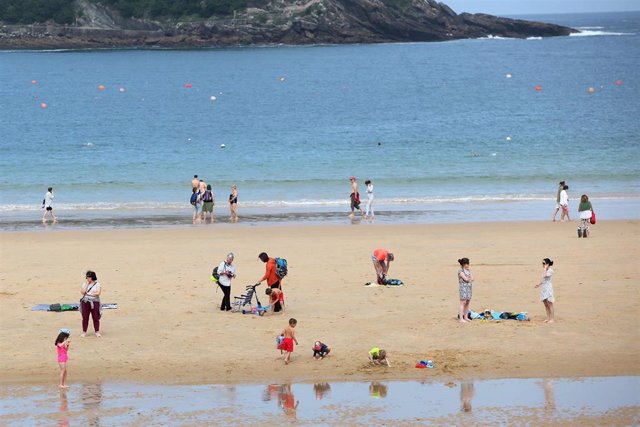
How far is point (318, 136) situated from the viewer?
202ft

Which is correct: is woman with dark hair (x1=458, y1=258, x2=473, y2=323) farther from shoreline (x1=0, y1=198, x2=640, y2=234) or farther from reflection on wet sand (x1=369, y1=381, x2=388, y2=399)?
shoreline (x1=0, y1=198, x2=640, y2=234)

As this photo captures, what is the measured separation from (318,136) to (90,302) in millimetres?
43858

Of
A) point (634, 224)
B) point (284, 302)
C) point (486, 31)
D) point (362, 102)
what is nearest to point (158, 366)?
point (284, 302)

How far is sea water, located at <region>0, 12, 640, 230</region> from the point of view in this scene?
3878 centimetres

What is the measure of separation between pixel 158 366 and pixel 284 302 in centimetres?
445

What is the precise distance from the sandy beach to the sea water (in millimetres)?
6387

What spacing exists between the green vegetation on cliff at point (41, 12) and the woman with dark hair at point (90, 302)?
457 feet

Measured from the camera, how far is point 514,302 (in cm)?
2075

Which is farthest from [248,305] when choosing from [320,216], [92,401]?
[320,216]

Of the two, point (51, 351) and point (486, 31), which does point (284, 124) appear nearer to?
point (51, 351)

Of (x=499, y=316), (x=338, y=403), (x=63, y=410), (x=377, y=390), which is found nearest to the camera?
(x=63, y=410)

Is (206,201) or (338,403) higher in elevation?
(206,201)

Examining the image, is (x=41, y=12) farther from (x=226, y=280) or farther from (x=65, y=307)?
(x=226, y=280)

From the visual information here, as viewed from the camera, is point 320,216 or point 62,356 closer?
point 62,356
